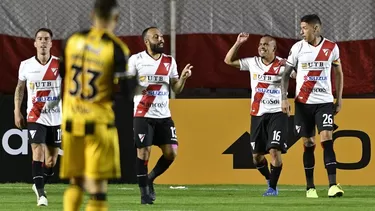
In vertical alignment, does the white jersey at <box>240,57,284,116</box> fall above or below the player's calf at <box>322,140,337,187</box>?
above

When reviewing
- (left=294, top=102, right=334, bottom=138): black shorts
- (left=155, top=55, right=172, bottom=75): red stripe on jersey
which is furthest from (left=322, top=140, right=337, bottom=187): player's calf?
(left=155, top=55, right=172, bottom=75): red stripe on jersey

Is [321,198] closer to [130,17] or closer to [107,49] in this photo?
[130,17]

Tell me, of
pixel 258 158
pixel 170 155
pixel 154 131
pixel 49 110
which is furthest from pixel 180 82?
pixel 258 158

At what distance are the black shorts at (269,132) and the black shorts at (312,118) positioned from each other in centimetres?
36

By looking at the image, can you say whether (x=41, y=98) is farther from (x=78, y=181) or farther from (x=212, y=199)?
(x=78, y=181)

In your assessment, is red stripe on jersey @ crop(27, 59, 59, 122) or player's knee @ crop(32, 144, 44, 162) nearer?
player's knee @ crop(32, 144, 44, 162)

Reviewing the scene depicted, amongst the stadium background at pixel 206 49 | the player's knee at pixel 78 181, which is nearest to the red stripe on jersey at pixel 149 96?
the stadium background at pixel 206 49

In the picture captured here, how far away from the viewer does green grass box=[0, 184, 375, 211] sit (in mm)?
12078

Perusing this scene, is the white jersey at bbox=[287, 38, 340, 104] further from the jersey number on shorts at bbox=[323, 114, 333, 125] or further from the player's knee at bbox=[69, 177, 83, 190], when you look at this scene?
the player's knee at bbox=[69, 177, 83, 190]

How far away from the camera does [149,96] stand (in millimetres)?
12938

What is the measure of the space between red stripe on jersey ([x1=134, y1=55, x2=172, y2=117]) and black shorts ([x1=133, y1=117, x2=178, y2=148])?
0.29 feet

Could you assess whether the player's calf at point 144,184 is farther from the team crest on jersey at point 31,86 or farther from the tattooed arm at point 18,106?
the team crest on jersey at point 31,86

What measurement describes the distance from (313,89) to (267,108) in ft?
2.87

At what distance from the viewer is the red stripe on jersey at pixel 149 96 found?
508 inches
